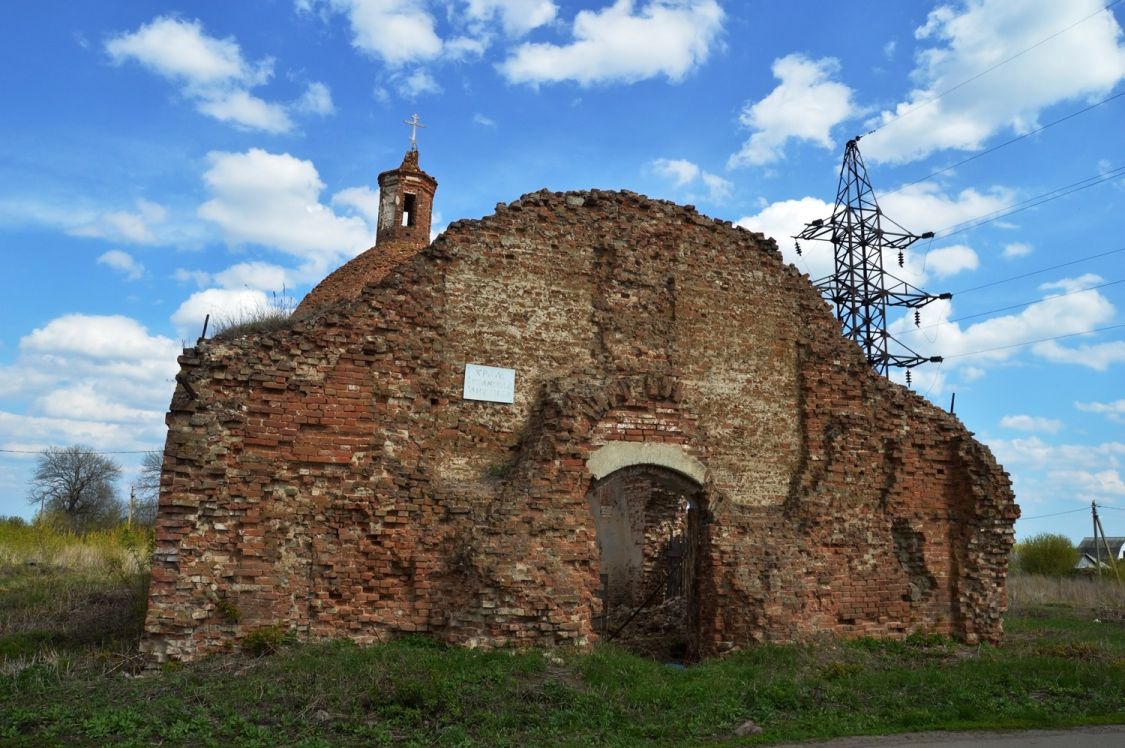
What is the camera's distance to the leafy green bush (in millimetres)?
27922

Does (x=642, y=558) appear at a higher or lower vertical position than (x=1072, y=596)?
higher

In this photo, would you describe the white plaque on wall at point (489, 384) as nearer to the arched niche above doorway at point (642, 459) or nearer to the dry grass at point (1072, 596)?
the arched niche above doorway at point (642, 459)

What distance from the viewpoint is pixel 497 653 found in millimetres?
7965

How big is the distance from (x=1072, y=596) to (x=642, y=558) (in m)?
12.5

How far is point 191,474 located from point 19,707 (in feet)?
8.22

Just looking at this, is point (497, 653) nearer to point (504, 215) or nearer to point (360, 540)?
point (360, 540)

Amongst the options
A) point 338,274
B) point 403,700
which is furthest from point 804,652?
point 338,274

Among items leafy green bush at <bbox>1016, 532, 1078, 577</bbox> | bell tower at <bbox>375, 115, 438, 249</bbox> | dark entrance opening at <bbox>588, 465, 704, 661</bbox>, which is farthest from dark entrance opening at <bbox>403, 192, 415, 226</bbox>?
leafy green bush at <bbox>1016, 532, 1078, 577</bbox>

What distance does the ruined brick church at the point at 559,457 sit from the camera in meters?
8.29

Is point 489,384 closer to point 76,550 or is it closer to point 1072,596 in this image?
point 76,550

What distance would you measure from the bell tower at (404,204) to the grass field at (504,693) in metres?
11.6

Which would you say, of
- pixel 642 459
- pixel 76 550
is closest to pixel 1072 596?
pixel 642 459

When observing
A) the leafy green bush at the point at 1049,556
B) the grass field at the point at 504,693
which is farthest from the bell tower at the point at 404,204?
the leafy green bush at the point at 1049,556

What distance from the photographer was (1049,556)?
92.6ft
